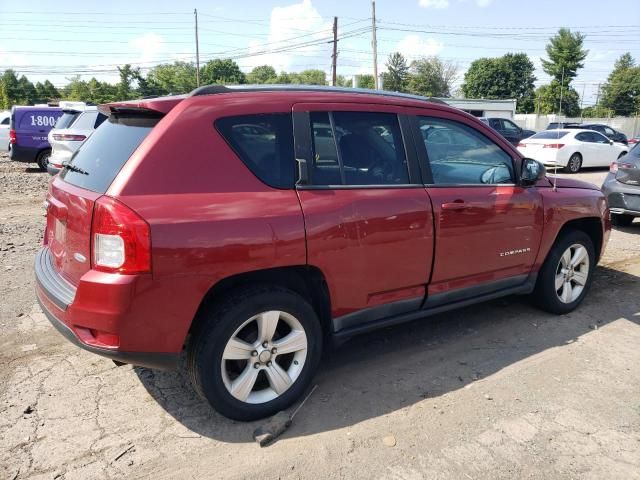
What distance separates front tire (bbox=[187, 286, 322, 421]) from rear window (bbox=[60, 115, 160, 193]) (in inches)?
36.7

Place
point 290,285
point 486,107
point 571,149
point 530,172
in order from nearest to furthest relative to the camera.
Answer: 1. point 290,285
2. point 530,172
3. point 571,149
4. point 486,107

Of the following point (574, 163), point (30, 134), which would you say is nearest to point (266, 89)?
point (30, 134)

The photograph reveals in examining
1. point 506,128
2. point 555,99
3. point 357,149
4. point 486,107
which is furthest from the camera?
point 555,99

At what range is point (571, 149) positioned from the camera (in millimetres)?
16250

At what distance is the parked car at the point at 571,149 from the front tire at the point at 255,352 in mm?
14300

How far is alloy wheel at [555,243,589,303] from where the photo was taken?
14.7 ft

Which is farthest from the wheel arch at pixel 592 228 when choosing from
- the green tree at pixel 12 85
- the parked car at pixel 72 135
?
the green tree at pixel 12 85

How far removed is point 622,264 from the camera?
242 inches

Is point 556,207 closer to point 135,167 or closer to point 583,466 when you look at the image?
point 583,466

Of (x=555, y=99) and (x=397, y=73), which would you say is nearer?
(x=555, y=99)

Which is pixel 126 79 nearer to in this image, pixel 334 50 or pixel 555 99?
pixel 334 50

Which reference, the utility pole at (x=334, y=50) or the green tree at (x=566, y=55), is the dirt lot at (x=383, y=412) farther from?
the green tree at (x=566, y=55)

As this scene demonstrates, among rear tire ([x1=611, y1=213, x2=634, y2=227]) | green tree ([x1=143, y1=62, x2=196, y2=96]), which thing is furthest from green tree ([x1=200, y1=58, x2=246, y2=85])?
rear tire ([x1=611, y1=213, x2=634, y2=227])

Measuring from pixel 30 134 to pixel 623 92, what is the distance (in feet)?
263
